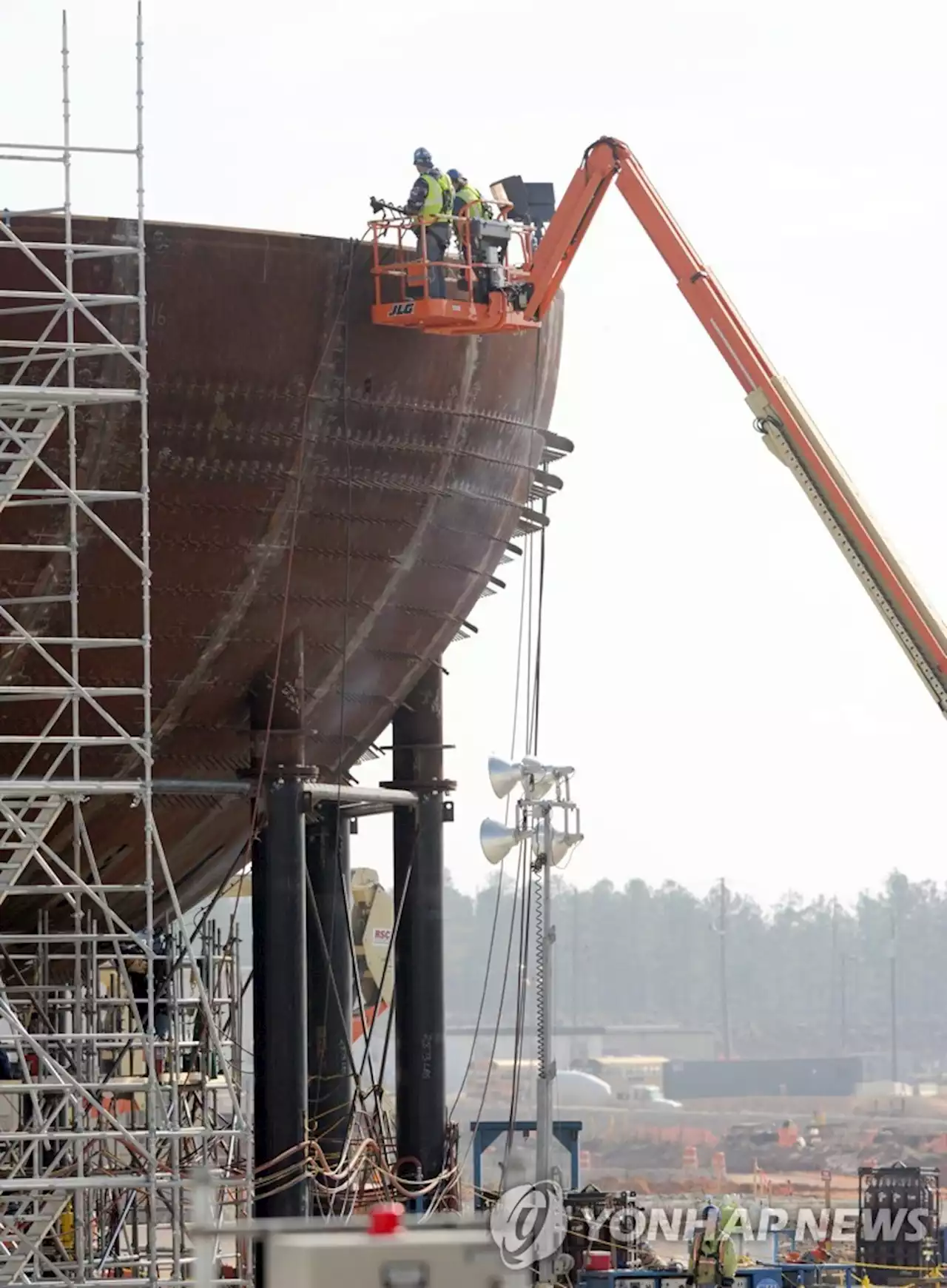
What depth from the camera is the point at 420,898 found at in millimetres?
24047

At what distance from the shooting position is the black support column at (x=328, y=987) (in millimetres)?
24000

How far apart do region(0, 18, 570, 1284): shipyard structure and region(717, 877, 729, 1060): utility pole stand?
117616mm

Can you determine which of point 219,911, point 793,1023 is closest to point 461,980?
point 793,1023

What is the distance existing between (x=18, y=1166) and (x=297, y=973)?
342cm

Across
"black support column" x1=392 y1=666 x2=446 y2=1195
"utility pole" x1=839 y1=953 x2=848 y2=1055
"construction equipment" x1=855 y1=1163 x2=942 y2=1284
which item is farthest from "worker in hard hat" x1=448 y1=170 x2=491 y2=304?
"utility pole" x1=839 y1=953 x2=848 y2=1055

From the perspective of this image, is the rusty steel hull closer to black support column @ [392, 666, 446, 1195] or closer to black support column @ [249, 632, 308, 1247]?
black support column @ [249, 632, 308, 1247]

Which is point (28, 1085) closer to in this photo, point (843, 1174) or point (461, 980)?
point (843, 1174)

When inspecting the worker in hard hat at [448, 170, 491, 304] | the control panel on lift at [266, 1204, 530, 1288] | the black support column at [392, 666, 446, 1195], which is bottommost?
the control panel on lift at [266, 1204, 530, 1288]

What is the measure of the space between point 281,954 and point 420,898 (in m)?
3.16

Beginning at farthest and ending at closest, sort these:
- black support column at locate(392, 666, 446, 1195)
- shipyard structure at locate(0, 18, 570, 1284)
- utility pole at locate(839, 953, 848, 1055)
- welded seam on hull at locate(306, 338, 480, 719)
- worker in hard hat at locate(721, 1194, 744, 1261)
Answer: utility pole at locate(839, 953, 848, 1055) → black support column at locate(392, 666, 446, 1195) → worker in hard hat at locate(721, 1194, 744, 1261) → welded seam on hull at locate(306, 338, 480, 719) → shipyard structure at locate(0, 18, 570, 1284)

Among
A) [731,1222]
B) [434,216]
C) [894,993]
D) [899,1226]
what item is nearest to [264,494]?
[434,216]

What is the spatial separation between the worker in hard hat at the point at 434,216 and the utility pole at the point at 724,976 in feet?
399

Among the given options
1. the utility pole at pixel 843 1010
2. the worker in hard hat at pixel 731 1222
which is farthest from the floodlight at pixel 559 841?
the utility pole at pixel 843 1010

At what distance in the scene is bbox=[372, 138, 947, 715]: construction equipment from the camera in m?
20.2
